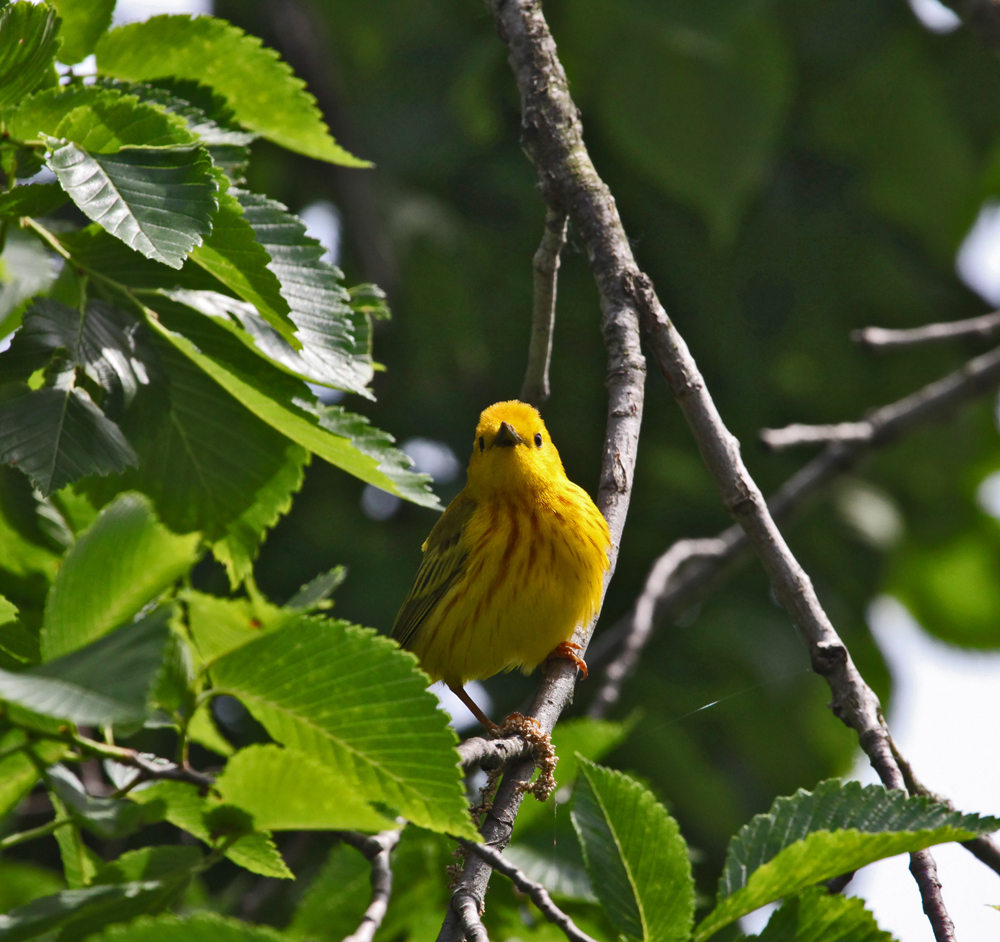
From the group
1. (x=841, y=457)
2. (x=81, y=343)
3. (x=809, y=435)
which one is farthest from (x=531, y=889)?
(x=841, y=457)

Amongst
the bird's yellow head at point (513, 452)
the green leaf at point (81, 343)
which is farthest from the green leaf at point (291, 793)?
the bird's yellow head at point (513, 452)

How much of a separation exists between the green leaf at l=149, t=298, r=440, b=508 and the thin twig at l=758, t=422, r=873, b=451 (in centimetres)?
149

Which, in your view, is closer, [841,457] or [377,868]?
[377,868]

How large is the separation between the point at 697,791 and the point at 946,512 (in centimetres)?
245

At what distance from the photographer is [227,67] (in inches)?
90.7

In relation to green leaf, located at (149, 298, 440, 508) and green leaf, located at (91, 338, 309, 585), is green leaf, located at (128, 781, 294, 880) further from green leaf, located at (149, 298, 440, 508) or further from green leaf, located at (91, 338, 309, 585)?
green leaf, located at (91, 338, 309, 585)

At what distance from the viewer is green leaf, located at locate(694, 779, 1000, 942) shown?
159 centimetres

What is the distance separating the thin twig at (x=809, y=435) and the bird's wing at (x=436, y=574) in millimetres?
1112

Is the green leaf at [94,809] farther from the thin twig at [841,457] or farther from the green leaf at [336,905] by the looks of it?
the thin twig at [841,457]

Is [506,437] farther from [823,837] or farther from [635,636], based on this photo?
[823,837]

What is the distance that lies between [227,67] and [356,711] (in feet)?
4.96

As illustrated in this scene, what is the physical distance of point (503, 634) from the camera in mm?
3543

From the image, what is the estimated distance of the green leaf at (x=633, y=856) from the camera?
69.6 inches

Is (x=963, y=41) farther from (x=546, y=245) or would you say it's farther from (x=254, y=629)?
(x=254, y=629)
